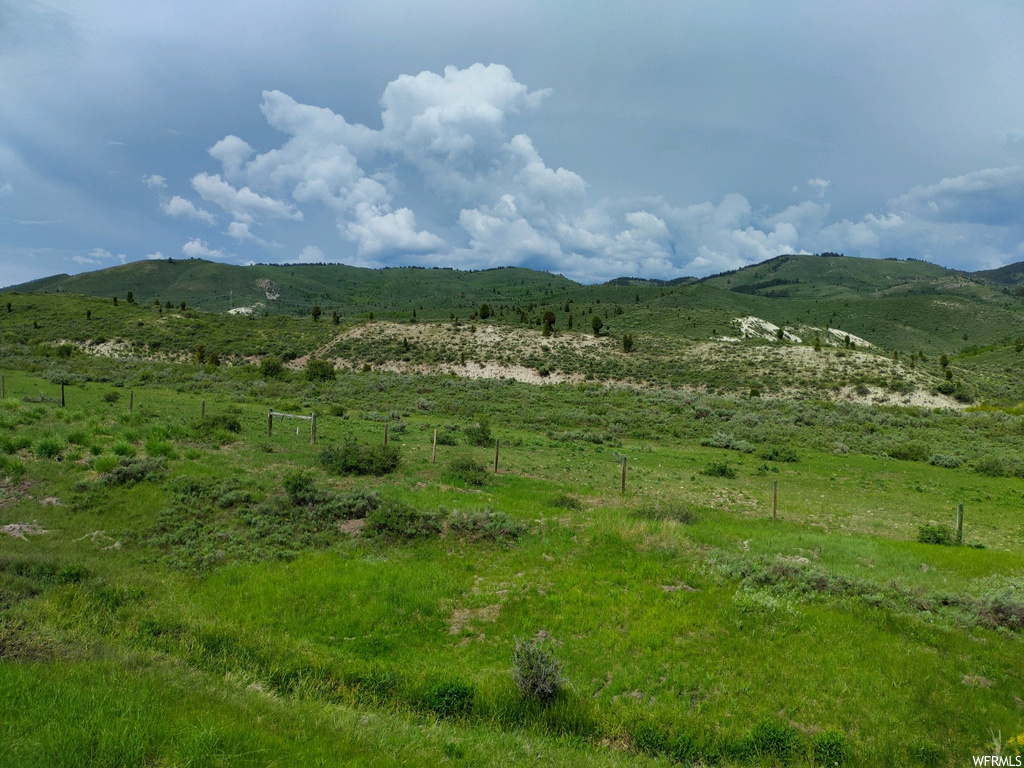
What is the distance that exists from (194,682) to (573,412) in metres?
37.2

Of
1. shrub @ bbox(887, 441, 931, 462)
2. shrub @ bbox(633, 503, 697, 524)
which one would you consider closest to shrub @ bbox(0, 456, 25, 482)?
shrub @ bbox(633, 503, 697, 524)

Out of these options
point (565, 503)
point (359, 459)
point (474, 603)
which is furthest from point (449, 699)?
point (359, 459)

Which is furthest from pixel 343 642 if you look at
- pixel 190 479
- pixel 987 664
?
pixel 987 664

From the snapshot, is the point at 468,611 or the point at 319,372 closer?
the point at 468,611

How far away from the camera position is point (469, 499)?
54.7 feet

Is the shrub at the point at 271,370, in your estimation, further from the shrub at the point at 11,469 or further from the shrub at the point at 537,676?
the shrub at the point at 537,676

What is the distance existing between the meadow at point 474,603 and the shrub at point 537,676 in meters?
0.09

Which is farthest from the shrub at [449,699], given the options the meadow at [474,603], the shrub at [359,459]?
the shrub at [359,459]

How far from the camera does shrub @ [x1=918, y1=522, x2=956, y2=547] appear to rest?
51.1 ft

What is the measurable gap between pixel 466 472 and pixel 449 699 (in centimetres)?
1205

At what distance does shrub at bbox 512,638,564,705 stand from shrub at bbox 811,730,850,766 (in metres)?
3.67

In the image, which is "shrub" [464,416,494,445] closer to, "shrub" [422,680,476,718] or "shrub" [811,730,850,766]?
"shrub" [422,680,476,718]

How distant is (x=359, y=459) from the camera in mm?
19328

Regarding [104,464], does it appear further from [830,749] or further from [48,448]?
[830,749]
